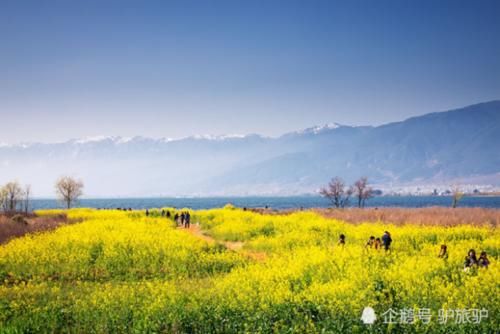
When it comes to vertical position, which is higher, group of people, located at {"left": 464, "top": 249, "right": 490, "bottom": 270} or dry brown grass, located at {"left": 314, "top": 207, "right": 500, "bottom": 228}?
dry brown grass, located at {"left": 314, "top": 207, "right": 500, "bottom": 228}

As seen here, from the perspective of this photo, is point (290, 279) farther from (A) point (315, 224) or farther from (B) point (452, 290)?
(A) point (315, 224)

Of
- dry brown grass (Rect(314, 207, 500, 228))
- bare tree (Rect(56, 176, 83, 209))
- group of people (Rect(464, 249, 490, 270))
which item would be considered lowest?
group of people (Rect(464, 249, 490, 270))

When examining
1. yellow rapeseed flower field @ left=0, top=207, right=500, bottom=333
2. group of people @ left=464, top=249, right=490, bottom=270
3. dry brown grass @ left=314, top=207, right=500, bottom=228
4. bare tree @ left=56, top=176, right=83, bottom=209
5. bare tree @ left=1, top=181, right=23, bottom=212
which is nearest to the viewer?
yellow rapeseed flower field @ left=0, top=207, right=500, bottom=333

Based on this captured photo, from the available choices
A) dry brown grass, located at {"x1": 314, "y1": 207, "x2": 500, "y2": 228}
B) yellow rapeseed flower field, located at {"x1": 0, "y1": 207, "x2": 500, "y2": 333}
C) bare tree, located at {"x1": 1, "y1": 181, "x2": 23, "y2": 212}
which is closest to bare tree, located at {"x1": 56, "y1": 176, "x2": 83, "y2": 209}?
bare tree, located at {"x1": 1, "y1": 181, "x2": 23, "y2": 212}

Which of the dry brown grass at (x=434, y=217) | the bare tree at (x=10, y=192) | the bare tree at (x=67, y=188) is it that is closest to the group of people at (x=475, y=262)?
the dry brown grass at (x=434, y=217)

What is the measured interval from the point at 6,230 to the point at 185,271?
19.6 meters

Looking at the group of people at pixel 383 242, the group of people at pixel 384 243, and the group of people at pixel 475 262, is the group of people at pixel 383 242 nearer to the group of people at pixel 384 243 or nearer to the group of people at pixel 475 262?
the group of people at pixel 384 243

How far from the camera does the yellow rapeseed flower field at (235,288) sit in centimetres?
1406

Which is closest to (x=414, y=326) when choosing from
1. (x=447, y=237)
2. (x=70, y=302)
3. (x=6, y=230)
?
(x=70, y=302)

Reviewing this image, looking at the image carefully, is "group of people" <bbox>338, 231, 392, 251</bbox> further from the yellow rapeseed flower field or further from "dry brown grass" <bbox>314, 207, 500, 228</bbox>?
"dry brown grass" <bbox>314, 207, 500, 228</bbox>

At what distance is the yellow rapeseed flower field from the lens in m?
14.1

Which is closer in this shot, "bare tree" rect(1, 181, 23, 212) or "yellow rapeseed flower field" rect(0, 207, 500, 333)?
"yellow rapeseed flower field" rect(0, 207, 500, 333)

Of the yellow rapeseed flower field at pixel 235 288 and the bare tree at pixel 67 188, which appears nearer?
the yellow rapeseed flower field at pixel 235 288

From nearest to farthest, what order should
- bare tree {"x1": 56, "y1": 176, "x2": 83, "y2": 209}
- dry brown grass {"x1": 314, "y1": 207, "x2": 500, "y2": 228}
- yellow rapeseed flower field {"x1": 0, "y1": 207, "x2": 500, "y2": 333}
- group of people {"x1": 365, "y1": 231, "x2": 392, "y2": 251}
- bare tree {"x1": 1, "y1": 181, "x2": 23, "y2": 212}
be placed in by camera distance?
yellow rapeseed flower field {"x1": 0, "y1": 207, "x2": 500, "y2": 333} → group of people {"x1": 365, "y1": 231, "x2": 392, "y2": 251} → dry brown grass {"x1": 314, "y1": 207, "x2": 500, "y2": 228} → bare tree {"x1": 1, "y1": 181, "x2": 23, "y2": 212} → bare tree {"x1": 56, "y1": 176, "x2": 83, "y2": 209}
